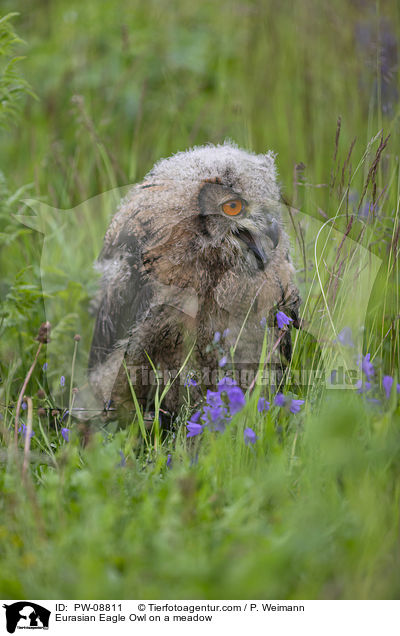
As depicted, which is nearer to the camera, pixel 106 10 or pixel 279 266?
pixel 279 266

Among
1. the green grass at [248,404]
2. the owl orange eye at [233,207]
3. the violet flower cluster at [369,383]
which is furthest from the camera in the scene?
the owl orange eye at [233,207]

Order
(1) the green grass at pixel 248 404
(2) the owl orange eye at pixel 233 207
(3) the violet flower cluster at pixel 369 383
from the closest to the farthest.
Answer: (1) the green grass at pixel 248 404 → (3) the violet flower cluster at pixel 369 383 → (2) the owl orange eye at pixel 233 207

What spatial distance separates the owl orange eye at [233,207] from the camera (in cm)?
225

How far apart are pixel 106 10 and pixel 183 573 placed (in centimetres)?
513

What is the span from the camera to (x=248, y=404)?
2.23m

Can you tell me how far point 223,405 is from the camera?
7.13 ft

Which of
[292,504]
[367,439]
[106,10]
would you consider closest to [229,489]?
[292,504]

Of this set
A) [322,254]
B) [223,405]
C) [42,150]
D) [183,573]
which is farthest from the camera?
[42,150]

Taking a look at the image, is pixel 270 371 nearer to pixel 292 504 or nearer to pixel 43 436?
pixel 292 504
